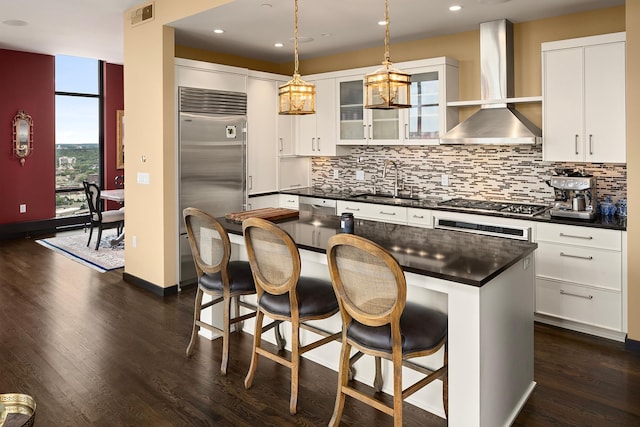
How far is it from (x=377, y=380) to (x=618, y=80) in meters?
2.92

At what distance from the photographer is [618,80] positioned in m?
3.74

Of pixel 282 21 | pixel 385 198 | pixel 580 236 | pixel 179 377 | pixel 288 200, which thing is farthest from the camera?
pixel 288 200

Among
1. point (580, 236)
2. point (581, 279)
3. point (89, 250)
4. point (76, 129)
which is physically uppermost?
point (76, 129)

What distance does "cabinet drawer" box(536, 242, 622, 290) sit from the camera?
12.0 feet

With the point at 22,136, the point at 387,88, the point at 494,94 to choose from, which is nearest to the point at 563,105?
the point at 494,94

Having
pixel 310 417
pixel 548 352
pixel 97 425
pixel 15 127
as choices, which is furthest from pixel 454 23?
pixel 15 127

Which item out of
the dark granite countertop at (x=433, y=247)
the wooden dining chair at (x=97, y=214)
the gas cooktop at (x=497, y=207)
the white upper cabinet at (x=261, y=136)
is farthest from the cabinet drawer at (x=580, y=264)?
the wooden dining chair at (x=97, y=214)

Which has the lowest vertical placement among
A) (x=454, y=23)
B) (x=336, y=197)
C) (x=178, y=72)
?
(x=336, y=197)

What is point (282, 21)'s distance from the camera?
463 centimetres

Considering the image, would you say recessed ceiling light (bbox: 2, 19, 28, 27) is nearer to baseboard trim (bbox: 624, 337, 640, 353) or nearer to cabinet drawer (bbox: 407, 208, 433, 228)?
cabinet drawer (bbox: 407, 208, 433, 228)

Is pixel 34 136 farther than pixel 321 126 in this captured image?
Yes

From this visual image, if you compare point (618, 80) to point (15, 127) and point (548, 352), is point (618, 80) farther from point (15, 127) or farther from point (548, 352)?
point (15, 127)

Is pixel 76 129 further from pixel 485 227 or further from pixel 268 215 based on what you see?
pixel 485 227

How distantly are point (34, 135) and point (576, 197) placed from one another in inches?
318
